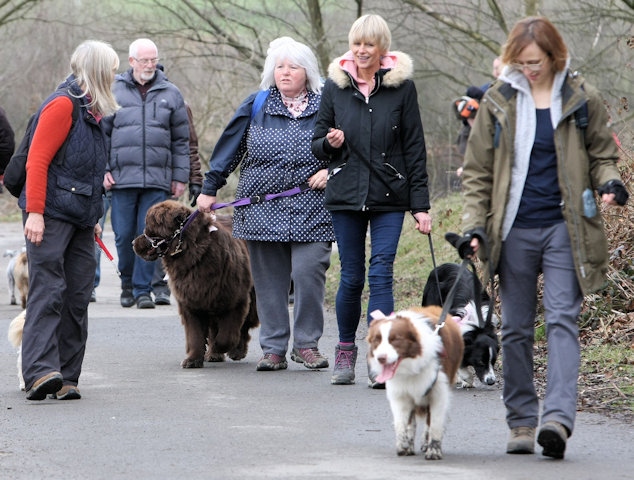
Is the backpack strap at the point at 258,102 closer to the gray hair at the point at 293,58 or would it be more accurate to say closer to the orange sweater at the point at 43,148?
the gray hair at the point at 293,58

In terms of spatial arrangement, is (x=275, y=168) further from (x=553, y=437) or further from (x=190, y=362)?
(x=553, y=437)

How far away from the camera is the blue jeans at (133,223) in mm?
12297

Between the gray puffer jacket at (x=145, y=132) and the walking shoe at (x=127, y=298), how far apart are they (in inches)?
49.8

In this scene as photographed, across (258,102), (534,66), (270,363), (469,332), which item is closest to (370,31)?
(258,102)

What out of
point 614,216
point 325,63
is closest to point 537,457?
point 614,216

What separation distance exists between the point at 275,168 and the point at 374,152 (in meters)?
1.19

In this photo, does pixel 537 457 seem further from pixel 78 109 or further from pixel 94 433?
pixel 78 109

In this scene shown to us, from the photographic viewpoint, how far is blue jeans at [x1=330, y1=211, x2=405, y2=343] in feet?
24.6

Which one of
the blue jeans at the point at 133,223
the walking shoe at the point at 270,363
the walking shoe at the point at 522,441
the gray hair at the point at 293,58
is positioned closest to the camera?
the walking shoe at the point at 522,441

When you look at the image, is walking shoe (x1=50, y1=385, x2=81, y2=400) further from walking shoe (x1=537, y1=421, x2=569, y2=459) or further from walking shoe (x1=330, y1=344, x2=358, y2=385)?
walking shoe (x1=537, y1=421, x2=569, y2=459)

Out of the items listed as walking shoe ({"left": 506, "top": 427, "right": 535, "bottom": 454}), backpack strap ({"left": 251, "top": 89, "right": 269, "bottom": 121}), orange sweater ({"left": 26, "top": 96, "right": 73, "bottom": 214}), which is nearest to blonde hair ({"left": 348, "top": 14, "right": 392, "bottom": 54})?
backpack strap ({"left": 251, "top": 89, "right": 269, "bottom": 121})

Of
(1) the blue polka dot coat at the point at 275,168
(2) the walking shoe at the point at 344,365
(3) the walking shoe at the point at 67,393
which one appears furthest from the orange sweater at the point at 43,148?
(2) the walking shoe at the point at 344,365

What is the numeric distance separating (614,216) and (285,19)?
13584 mm

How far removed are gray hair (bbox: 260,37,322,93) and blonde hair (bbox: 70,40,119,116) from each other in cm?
143
